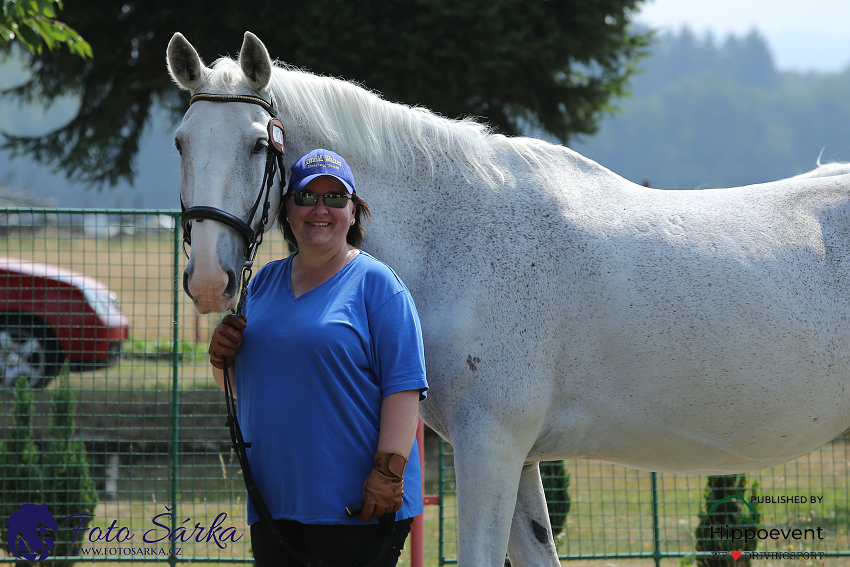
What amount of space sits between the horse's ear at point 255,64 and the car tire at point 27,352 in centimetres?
358

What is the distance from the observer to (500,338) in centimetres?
269

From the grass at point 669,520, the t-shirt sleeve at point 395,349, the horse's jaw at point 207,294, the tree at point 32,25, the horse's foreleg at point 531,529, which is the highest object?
the tree at point 32,25

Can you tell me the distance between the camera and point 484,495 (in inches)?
104

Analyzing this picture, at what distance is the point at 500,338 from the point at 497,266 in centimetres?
27

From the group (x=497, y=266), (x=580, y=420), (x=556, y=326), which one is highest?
(x=497, y=266)

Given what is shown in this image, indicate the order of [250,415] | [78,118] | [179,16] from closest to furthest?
[250,415] < [179,16] < [78,118]

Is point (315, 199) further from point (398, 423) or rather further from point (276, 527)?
point (276, 527)

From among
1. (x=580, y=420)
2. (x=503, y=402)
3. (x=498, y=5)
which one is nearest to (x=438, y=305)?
(x=503, y=402)

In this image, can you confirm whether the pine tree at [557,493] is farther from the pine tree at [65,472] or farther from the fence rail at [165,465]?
the pine tree at [65,472]

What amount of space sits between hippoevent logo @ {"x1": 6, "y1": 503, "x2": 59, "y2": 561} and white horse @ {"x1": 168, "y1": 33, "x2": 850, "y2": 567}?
11.2ft

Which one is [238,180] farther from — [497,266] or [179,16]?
[179,16]

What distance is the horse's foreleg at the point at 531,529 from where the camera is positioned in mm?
3061

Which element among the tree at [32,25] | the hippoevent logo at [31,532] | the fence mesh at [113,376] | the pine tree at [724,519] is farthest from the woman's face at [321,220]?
the pine tree at [724,519]

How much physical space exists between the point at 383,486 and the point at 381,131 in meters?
1.43
